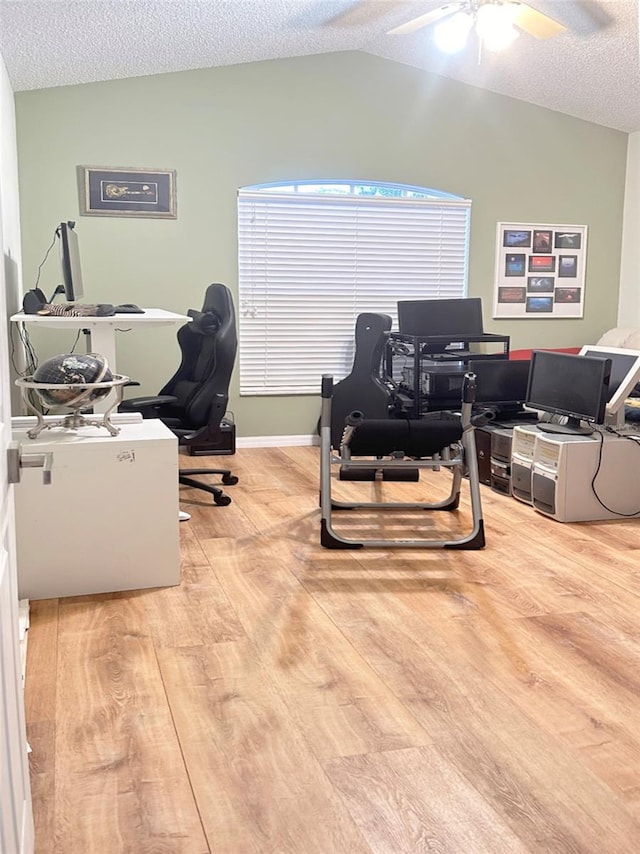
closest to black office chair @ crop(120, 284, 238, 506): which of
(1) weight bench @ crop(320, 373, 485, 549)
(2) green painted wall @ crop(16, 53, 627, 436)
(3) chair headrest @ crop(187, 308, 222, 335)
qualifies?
(3) chair headrest @ crop(187, 308, 222, 335)

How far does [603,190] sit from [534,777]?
5.82 metres

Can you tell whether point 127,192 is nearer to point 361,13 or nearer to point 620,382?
point 361,13

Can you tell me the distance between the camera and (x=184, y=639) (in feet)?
8.81

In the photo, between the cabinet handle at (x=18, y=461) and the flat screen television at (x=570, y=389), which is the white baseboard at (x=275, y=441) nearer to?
the flat screen television at (x=570, y=389)

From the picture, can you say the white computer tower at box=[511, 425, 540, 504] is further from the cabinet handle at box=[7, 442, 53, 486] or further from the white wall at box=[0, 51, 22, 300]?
the cabinet handle at box=[7, 442, 53, 486]

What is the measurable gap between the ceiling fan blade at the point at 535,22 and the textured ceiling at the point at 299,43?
1.48 feet

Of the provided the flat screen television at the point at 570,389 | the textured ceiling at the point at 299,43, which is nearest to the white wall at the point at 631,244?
the textured ceiling at the point at 299,43

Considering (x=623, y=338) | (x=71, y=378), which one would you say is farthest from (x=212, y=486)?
(x=623, y=338)

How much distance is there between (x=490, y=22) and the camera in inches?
153

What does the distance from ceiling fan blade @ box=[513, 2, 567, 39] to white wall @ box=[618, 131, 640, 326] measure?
10.3 feet

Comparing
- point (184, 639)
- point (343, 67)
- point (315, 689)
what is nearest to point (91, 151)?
point (343, 67)

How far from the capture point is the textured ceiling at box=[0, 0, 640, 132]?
4316mm

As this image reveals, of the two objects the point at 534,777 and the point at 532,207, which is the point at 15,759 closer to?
the point at 534,777

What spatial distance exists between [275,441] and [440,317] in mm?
1588
